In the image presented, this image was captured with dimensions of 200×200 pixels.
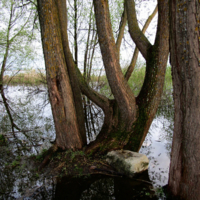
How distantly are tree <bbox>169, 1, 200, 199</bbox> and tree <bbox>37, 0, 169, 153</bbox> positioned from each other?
4.73ft

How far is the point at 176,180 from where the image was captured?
259cm

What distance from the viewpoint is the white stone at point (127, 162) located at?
3.60 metres

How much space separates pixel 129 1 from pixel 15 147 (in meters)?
4.96

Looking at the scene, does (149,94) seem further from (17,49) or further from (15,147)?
(17,49)

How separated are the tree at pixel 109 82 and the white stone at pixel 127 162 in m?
0.29

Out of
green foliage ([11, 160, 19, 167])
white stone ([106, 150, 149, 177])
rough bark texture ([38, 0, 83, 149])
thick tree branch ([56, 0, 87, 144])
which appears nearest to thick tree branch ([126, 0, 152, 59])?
thick tree branch ([56, 0, 87, 144])

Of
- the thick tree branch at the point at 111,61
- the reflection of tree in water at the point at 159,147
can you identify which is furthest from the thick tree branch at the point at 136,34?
the reflection of tree in water at the point at 159,147

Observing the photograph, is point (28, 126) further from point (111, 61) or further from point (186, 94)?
point (186, 94)

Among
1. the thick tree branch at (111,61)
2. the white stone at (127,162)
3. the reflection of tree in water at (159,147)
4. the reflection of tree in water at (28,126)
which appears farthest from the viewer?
the reflection of tree in water at (28,126)

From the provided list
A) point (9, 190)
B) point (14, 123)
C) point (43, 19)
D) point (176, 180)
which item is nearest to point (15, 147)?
point (9, 190)

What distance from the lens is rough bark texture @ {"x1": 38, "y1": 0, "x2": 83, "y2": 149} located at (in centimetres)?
364

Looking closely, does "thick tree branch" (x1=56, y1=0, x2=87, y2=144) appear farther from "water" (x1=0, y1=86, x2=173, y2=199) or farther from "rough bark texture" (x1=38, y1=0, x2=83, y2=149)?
"water" (x1=0, y1=86, x2=173, y2=199)

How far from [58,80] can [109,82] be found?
1090 mm

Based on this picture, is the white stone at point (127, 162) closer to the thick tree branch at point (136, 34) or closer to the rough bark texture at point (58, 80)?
the rough bark texture at point (58, 80)
